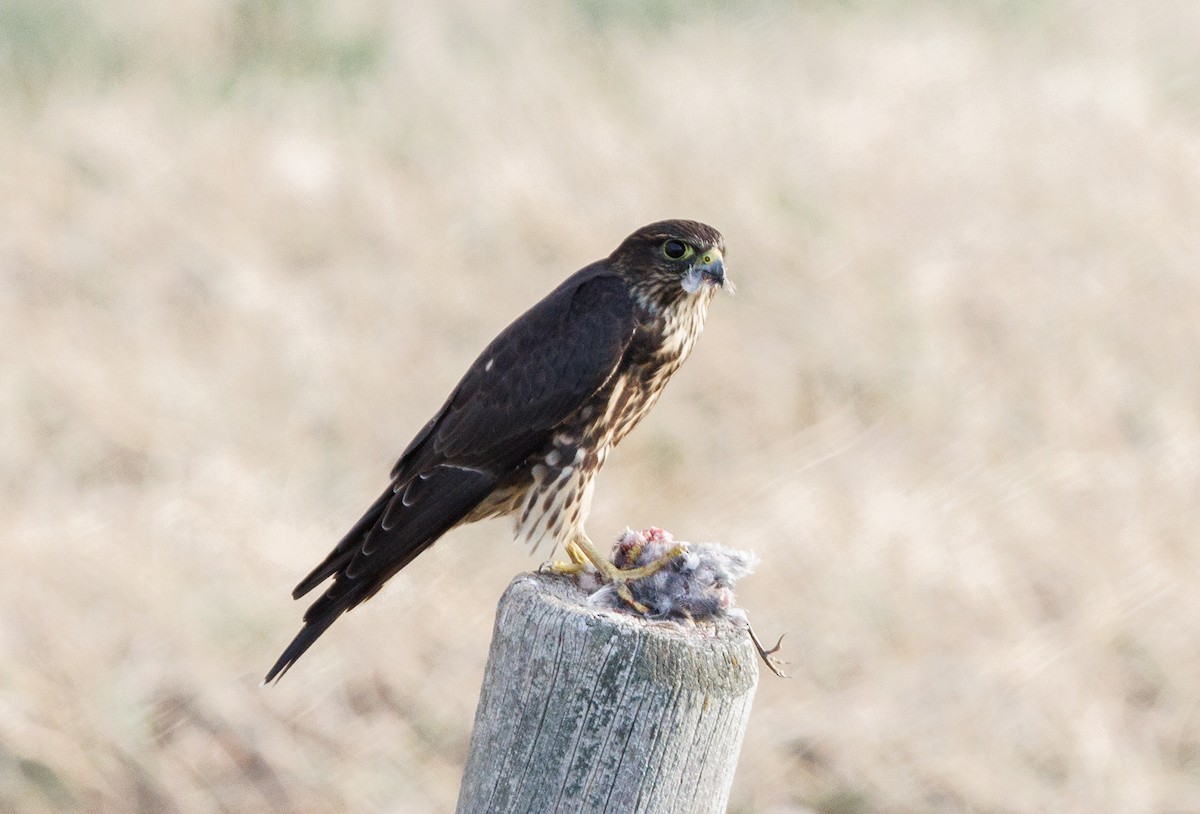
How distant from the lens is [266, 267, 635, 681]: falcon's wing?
2893 millimetres

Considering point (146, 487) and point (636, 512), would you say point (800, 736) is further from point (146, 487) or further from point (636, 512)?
point (146, 487)

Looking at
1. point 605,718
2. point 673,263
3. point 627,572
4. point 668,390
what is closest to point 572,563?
point 627,572

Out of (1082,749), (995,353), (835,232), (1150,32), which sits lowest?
(1082,749)

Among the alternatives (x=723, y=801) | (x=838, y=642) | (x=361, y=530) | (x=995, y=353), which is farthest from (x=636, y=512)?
(x=723, y=801)

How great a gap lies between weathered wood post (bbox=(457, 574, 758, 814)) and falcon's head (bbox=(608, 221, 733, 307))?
124cm

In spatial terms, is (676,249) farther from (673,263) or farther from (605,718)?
(605,718)

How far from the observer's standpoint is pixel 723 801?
6.78 ft

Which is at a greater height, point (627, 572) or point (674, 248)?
point (674, 248)

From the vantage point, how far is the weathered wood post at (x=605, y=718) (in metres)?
1.95

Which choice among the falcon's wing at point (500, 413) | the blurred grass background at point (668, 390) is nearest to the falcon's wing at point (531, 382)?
the falcon's wing at point (500, 413)

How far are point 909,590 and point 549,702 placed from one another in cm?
362

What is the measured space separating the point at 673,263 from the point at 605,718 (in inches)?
56.1

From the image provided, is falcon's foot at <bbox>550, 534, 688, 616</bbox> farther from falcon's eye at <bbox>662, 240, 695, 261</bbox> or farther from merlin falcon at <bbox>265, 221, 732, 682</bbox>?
falcon's eye at <bbox>662, 240, 695, 261</bbox>

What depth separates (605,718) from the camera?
76.4 inches
